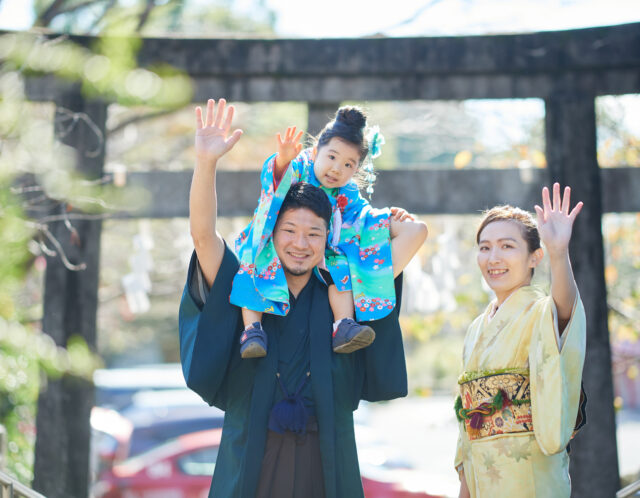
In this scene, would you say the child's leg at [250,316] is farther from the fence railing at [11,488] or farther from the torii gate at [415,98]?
the torii gate at [415,98]

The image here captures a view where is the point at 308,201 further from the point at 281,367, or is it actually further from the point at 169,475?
the point at 169,475

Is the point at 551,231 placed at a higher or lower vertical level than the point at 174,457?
higher

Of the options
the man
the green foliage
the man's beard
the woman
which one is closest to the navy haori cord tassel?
the man

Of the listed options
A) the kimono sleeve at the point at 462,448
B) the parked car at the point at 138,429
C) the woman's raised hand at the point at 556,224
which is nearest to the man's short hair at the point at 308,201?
the woman's raised hand at the point at 556,224

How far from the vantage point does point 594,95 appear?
15.0 ft

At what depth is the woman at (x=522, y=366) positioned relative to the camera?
8.55 ft

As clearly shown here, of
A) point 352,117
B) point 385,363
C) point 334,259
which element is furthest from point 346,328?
point 352,117

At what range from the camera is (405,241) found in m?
2.80

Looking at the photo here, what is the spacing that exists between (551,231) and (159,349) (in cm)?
2170

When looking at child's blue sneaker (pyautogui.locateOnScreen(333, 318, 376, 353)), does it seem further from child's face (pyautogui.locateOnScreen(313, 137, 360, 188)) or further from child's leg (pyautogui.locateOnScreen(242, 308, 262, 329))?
child's face (pyautogui.locateOnScreen(313, 137, 360, 188))

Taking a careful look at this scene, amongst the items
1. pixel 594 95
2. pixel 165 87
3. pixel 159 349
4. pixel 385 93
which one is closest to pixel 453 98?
pixel 385 93

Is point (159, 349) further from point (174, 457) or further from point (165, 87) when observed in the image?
point (165, 87)

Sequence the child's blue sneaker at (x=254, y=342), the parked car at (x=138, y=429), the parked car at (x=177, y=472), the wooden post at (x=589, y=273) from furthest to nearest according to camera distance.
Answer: the parked car at (x=138, y=429) < the parked car at (x=177, y=472) < the wooden post at (x=589, y=273) < the child's blue sneaker at (x=254, y=342)

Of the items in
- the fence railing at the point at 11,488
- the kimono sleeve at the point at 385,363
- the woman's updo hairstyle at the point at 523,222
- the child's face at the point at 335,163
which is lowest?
the fence railing at the point at 11,488
